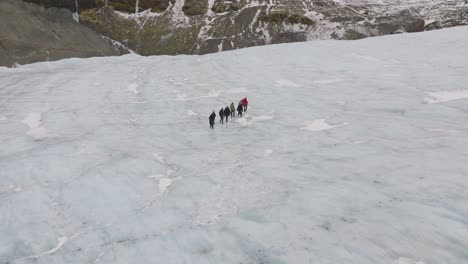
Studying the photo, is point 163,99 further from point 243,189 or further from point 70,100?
point 243,189

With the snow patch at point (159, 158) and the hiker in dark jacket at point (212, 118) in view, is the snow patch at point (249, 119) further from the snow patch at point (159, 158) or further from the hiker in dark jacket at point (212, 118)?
the snow patch at point (159, 158)

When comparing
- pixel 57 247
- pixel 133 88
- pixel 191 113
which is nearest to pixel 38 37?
pixel 133 88

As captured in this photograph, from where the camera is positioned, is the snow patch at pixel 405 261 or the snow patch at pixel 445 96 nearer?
the snow patch at pixel 405 261

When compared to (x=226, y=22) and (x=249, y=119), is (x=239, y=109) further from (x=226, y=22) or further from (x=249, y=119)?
(x=226, y=22)

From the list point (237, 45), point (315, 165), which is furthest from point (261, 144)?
point (237, 45)

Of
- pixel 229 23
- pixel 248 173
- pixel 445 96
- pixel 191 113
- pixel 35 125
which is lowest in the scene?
pixel 35 125

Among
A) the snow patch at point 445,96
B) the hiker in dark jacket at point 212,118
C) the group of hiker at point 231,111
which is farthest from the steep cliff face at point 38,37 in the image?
the snow patch at point 445,96
